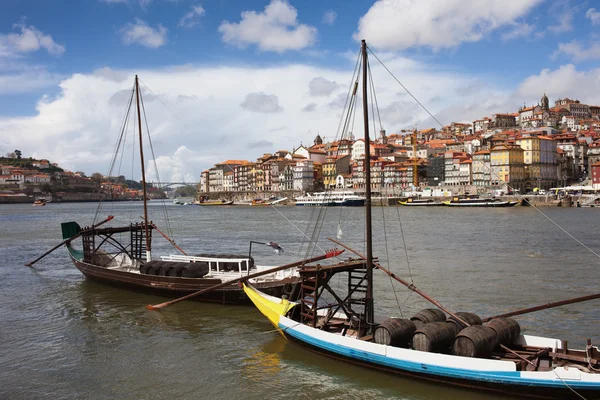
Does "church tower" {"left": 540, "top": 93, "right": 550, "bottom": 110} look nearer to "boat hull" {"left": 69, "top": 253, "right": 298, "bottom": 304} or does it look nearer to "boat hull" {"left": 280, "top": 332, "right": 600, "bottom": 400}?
"boat hull" {"left": 69, "top": 253, "right": 298, "bottom": 304}

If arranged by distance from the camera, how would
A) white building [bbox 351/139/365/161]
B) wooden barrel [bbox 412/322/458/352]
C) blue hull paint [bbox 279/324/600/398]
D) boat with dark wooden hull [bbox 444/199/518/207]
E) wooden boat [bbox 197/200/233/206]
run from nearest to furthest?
blue hull paint [bbox 279/324/600/398] → wooden barrel [bbox 412/322/458/352] → boat with dark wooden hull [bbox 444/199/518/207] → white building [bbox 351/139/365/161] → wooden boat [bbox 197/200/233/206]

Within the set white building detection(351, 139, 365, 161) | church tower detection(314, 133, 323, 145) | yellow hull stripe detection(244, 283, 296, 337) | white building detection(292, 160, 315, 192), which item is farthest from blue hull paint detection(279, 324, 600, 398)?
church tower detection(314, 133, 323, 145)

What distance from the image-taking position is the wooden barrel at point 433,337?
10883 millimetres

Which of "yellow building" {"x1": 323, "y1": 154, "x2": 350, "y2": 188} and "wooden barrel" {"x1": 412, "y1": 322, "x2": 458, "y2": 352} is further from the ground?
"yellow building" {"x1": 323, "y1": 154, "x2": 350, "y2": 188}

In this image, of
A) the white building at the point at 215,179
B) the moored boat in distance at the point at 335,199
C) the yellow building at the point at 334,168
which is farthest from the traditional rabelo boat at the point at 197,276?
the white building at the point at 215,179

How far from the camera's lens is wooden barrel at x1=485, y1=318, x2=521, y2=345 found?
10906 millimetres

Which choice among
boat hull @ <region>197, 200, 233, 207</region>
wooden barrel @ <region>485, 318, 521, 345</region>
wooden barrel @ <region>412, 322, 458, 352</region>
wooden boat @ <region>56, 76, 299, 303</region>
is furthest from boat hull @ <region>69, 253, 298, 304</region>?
boat hull @ <region>197, 200, 233, 207</region>

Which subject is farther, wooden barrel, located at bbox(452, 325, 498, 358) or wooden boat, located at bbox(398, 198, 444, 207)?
wooden boat, located at bbox(398, 198, 444, 207)

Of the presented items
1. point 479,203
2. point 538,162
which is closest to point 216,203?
point 479,203

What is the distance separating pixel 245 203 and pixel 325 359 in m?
125

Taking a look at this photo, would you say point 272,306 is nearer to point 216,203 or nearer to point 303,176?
point 303,176

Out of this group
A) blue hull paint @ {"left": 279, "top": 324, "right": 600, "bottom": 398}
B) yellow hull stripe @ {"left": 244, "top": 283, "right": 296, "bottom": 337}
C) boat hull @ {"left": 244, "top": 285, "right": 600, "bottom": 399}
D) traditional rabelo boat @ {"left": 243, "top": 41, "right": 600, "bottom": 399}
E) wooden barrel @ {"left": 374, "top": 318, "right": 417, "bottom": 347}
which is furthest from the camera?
yellow hull stripe @ {"left": 244, "top": 283, "right": 296, "bottom": 337}

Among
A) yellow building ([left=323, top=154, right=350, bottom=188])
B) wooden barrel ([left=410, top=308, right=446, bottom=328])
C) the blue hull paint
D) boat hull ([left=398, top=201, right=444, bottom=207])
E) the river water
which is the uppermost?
yellow building ([left=323, top=154, right=350, bottom=188])

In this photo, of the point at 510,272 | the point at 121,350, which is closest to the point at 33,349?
the point at 121,350
